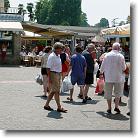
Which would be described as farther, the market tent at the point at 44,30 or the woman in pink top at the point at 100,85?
the market tent at the point at 44,30

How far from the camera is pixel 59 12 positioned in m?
106

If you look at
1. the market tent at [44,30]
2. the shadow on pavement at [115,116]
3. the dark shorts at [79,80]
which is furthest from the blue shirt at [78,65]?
the market tent at [44,30]

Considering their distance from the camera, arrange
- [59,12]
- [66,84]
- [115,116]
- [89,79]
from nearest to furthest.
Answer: [115,116], [89,79], [66,84], [59,12]

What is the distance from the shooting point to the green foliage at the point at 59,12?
4145 inches

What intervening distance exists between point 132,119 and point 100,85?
14.7ft

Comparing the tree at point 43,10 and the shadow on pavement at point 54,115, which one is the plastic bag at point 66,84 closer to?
the shadow on pavement at point 54,115

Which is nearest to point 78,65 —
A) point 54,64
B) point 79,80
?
point 79,80

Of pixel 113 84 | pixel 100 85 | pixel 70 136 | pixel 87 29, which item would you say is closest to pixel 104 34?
pixel 100 85

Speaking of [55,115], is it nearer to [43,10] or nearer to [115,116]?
[115,116]

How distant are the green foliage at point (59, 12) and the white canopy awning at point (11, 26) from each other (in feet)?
245

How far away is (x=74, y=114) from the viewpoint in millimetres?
10203

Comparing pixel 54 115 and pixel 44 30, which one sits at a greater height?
pixel 44 30

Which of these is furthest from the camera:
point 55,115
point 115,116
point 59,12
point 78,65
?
point 59,12

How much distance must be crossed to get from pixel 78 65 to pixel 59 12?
9535 centimetres
